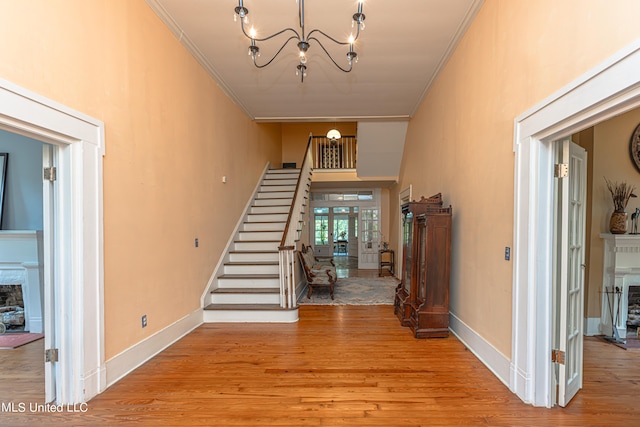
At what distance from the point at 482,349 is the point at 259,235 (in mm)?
4025

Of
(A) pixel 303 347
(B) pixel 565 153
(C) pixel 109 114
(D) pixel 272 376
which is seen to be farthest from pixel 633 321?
(C) pixel 109 114

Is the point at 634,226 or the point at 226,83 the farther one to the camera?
the point at 226,83

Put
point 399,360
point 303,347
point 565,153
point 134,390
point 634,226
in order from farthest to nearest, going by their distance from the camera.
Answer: point 634,226, point 303,347, point 399,360, point 134,390, point 565,153

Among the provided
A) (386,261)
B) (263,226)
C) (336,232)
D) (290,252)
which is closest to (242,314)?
(290,252)

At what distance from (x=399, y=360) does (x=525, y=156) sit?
2.17m

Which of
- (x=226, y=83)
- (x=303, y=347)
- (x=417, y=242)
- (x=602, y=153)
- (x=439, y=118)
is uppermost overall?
(x=226, y=83)

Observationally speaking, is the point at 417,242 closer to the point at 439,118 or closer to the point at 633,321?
the point at 439,118

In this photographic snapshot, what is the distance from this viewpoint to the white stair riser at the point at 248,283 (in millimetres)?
4727

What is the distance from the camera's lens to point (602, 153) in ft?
12.1

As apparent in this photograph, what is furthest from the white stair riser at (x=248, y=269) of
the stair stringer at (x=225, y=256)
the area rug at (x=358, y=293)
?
the area rug at (x=358, y=293)

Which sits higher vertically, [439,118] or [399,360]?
[439,118]

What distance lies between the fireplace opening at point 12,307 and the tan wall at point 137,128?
82.7 inches

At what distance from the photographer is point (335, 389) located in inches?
98.5

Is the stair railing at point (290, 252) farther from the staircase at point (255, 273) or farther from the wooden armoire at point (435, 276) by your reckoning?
the wooden armoire at point (435, 276)
